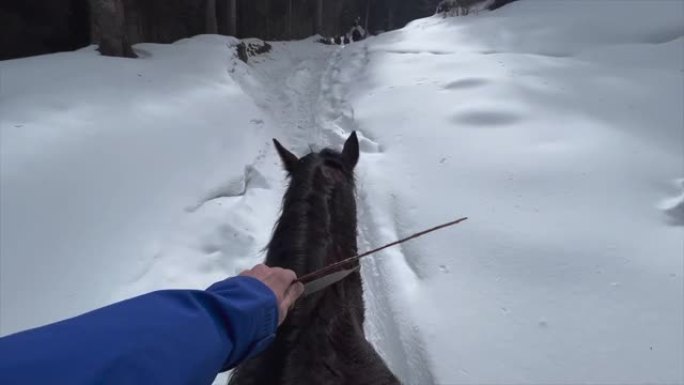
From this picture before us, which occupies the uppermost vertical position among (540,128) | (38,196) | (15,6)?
(15,6)

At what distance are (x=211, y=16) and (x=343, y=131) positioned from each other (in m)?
7.96

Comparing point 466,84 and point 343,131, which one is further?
point 466,84

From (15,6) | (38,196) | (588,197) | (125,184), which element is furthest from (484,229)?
(15,6)

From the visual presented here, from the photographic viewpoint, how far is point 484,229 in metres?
3.82

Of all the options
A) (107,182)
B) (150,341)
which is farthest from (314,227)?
(107,182)

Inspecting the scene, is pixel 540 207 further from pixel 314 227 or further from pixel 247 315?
pixel 247 315

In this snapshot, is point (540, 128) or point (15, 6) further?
point (15, 6)

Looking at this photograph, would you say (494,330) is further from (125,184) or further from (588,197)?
(125,184)

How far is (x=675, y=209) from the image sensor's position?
3.60 metres

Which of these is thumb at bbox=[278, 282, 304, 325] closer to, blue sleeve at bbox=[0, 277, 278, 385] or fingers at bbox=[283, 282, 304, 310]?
fingers at bbox=[283, 282, 304, 310]

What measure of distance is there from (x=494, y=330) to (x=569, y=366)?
0.46 metres

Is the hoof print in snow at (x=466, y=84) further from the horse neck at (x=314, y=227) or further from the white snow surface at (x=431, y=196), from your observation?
the horse neck at (x=314, y=227)

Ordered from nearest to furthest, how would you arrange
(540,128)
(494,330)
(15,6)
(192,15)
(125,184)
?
(494,330), (125,184), (540,128), (15,6), (192,15)

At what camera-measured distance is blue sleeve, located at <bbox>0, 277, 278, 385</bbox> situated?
2.50ft
